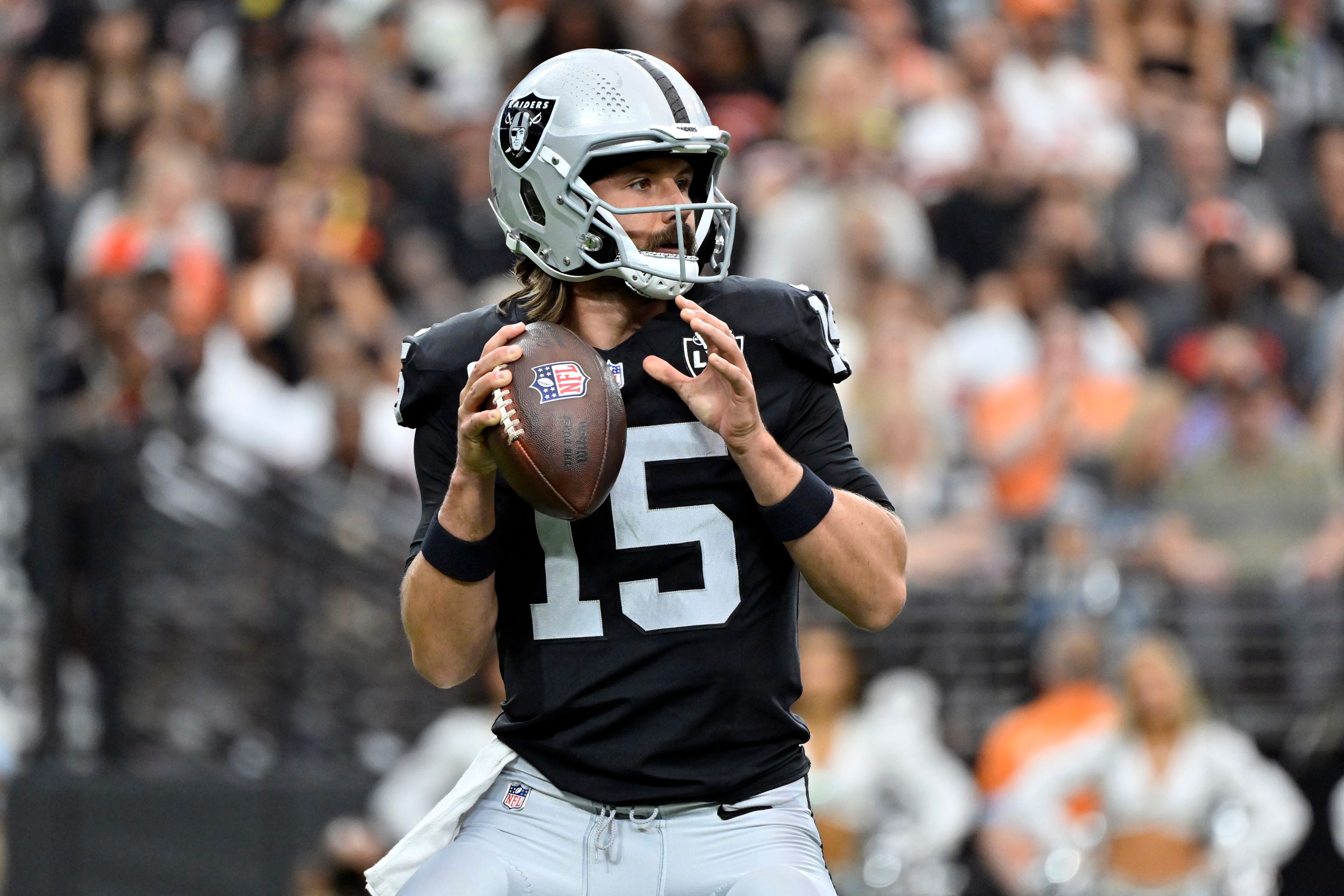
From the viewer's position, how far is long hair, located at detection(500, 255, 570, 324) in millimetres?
3543

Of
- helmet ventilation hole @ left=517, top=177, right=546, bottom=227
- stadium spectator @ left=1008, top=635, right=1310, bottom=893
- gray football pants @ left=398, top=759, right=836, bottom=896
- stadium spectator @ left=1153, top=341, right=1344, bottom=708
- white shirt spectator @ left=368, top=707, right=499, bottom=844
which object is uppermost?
helmet ventilation hole @ left=517, top=177, right=546, bottom=227

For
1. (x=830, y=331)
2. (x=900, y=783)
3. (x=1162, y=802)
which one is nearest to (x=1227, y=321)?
(x=1162, y=802)

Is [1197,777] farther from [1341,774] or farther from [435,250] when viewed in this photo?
[435,250]

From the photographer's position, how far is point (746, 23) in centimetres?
1030

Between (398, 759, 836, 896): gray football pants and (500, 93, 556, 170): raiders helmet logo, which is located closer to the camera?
(398, 759, 836, 896): gray football pants

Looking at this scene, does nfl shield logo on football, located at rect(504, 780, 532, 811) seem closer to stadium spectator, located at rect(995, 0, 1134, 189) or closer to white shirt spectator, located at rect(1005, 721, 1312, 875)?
white shirt spectator, located at rect(1005, 721, 1312, 875)

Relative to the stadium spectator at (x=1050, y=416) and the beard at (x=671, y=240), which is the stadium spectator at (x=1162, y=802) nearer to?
the stadium spectator at (x=1050, y=416)

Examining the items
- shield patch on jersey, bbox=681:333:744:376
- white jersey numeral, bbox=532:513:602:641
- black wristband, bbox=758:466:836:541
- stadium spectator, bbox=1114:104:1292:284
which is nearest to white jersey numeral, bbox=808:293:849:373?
shield patch on jersey, bbox=681:333:744:376

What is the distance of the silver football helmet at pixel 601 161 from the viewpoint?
134 inches

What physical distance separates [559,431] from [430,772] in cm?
443

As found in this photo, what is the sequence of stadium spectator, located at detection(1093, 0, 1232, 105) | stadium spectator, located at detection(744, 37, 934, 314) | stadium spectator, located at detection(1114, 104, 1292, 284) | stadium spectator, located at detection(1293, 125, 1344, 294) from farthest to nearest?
stadium spectator, located at detection(1093, 0, 1232, 105) → stadium spectator, located at detection(1293, 125, 1344, 294) → stadium spectator, located at detection(1114, 104, 1292, 284) → stadium spectator, located at detection(744, 37, 934, 314)

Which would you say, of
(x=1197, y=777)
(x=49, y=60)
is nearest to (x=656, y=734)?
(x=1197, y=777)

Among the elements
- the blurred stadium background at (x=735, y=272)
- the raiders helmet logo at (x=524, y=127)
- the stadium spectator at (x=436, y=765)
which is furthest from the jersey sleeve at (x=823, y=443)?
the stadium spectator at (x=436, y=765)

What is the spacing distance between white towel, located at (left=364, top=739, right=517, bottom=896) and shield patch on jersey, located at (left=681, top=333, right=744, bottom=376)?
2.42 feet
